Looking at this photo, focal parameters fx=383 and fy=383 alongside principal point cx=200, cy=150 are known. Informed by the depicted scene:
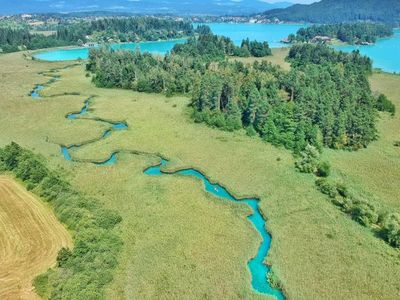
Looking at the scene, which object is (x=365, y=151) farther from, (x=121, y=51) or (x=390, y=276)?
(x=121, y=51)

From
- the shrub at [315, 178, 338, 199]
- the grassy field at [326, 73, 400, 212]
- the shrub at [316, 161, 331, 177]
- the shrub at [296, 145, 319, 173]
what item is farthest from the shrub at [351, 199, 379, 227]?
the shrub at [296, 145, 319, 173]

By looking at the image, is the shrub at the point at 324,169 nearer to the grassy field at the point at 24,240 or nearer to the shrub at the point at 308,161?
the shrub at the point at 308,161

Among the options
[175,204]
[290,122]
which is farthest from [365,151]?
[175,204]

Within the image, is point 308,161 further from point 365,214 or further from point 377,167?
point 365,214

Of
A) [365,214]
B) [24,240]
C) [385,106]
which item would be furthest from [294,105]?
[24,240]

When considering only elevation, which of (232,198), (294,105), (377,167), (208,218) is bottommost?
(232,198)

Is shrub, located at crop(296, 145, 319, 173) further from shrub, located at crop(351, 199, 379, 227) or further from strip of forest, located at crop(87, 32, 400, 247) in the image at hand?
shrub, located at crop(351, 199, 379, 227)
